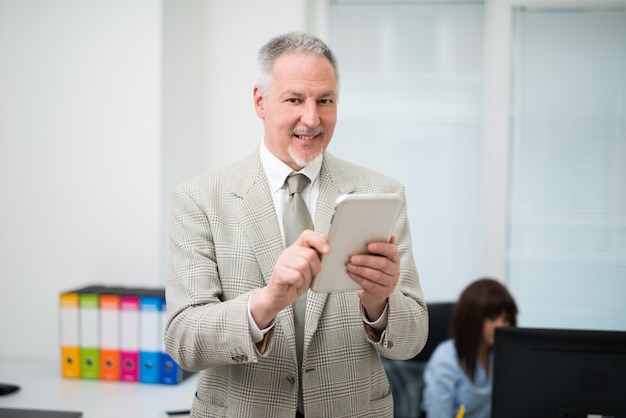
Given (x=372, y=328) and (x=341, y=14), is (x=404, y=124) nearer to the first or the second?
(x=341, y=14)

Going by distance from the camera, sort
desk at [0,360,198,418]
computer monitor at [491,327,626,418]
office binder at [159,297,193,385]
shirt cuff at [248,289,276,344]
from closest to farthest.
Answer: shirt cuff at [248,289,276,344]
computer monitor at [491,327,626,418]
desk at [0,360,198,418]
office binder at [159,297,193,385]

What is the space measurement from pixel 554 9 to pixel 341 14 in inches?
41.2

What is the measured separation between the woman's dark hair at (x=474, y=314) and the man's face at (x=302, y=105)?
133 cm

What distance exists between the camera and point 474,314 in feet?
8.68

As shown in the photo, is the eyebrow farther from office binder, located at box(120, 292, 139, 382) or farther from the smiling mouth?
office binder, located at box(120, 292, 139, 382)

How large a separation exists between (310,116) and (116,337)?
154 cm

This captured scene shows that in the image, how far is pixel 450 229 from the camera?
344cm

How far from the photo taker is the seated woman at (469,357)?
2.61 metres

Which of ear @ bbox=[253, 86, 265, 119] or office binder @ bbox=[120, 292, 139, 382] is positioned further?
office binder @ bbox=[120, 292, 139, 382]

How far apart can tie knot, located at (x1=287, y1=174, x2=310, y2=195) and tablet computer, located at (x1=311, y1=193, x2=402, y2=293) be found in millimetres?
345

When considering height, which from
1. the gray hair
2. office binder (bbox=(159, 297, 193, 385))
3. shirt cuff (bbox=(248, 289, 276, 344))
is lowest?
office binder (bbox=(159, 297, 193, 385))

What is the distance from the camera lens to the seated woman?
261 centimetres

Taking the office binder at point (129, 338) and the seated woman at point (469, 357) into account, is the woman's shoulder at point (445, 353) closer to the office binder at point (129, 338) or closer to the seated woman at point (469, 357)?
the seated woman at point (469, 357)

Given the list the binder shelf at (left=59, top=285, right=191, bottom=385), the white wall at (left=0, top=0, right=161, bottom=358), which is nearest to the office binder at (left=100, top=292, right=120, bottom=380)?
the binder shelf at (left=59, top=285, right=191, bottom=385)
